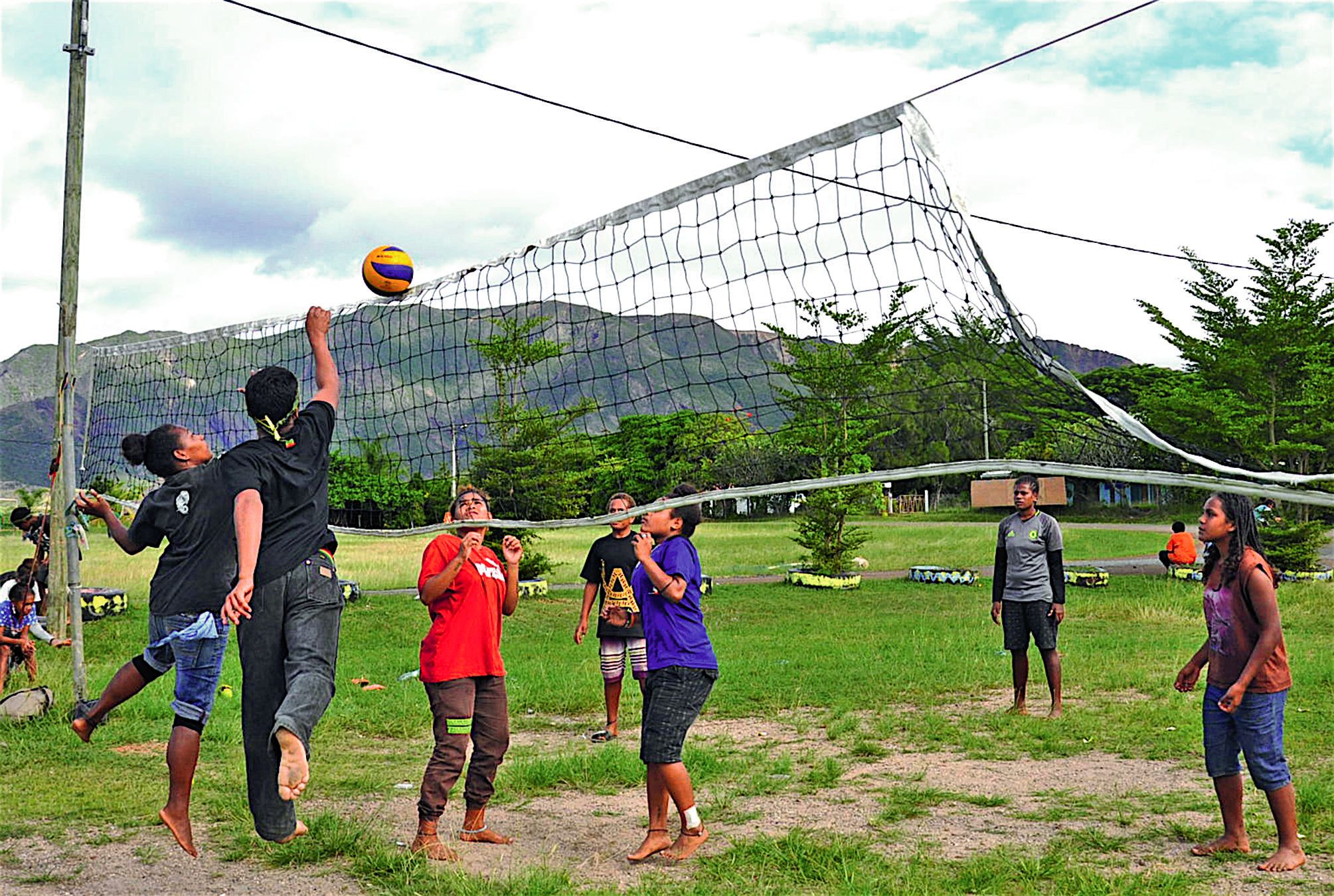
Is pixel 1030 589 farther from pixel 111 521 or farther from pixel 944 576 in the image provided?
pixel 944 576

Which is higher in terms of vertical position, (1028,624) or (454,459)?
(454,459)

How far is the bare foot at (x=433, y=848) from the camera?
18.0ft

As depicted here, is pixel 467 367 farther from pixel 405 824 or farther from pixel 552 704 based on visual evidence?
pixel 405 824

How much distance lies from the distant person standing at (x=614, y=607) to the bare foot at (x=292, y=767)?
363cm

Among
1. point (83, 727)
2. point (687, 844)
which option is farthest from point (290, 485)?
point (687, 844)

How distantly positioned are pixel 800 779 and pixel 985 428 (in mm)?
2548

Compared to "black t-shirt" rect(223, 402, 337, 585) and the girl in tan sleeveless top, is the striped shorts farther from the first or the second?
the girl in tan sleeveless top

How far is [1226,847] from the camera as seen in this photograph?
217 inches

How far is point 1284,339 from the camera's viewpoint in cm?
2283

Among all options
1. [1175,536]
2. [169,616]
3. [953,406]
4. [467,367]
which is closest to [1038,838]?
[953,406]

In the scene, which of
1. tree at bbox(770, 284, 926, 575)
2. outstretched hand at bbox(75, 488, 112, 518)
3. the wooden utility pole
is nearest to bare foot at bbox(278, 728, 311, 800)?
outstretched hand at bbox(75, 488, 112, 518)

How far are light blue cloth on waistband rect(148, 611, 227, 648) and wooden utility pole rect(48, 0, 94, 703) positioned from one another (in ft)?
Answer: 11.6

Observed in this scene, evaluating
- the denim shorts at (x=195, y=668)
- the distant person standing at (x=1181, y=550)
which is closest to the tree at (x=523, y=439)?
the denim shorts at (x=195, y=668)

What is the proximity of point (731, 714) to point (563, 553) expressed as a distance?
2678 cm
